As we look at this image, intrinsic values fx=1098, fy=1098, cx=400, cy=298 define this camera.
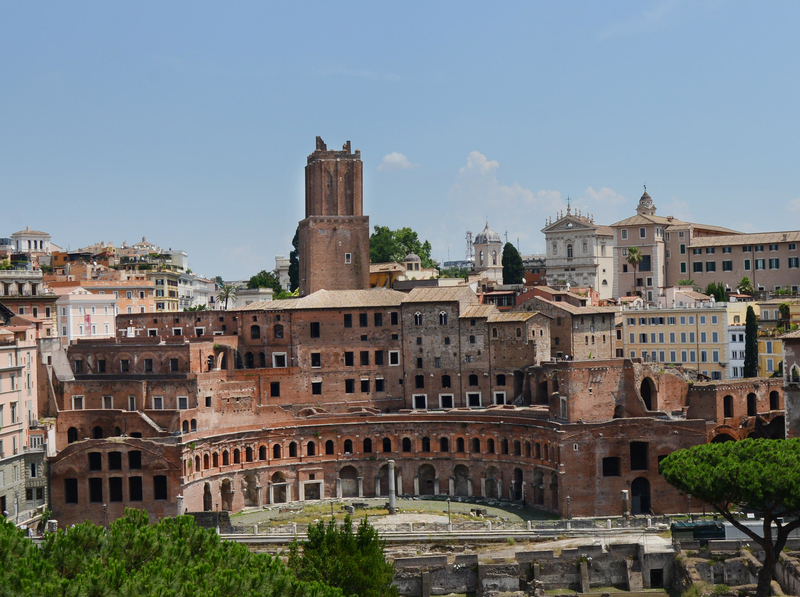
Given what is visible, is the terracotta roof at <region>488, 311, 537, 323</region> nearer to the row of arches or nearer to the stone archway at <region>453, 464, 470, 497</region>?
the row of arches

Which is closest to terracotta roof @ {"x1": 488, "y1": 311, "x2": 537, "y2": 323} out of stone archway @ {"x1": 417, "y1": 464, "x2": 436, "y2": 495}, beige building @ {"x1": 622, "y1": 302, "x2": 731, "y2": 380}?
beige building @ {"x1": 622, "y1": 302, "x2": 731, "y2": 380}

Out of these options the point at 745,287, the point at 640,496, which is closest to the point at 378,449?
the point at 640,496

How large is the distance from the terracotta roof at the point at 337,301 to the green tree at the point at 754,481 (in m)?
31.7

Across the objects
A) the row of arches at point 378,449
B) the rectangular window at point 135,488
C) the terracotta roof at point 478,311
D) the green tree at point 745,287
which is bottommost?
the rectangular window at point 135,488

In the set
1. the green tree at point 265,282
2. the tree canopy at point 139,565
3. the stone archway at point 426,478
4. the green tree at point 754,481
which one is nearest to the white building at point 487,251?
the green tree at point 265,282

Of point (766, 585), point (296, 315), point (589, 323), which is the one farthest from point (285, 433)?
point (766, 585)

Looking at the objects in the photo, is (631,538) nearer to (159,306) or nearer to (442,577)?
(442,577)

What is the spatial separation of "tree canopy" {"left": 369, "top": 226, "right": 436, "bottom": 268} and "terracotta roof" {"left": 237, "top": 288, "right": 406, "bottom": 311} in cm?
3689

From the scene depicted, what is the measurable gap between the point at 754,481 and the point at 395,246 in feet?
255

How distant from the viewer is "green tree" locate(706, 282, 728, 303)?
90562mm

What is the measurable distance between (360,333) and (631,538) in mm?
Answer: 27980

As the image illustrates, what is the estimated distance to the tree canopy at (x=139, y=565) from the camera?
32.8 meters

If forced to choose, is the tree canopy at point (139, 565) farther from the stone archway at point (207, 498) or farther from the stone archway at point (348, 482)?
the stone archway at point (348, 482)

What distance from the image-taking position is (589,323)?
80438mm
